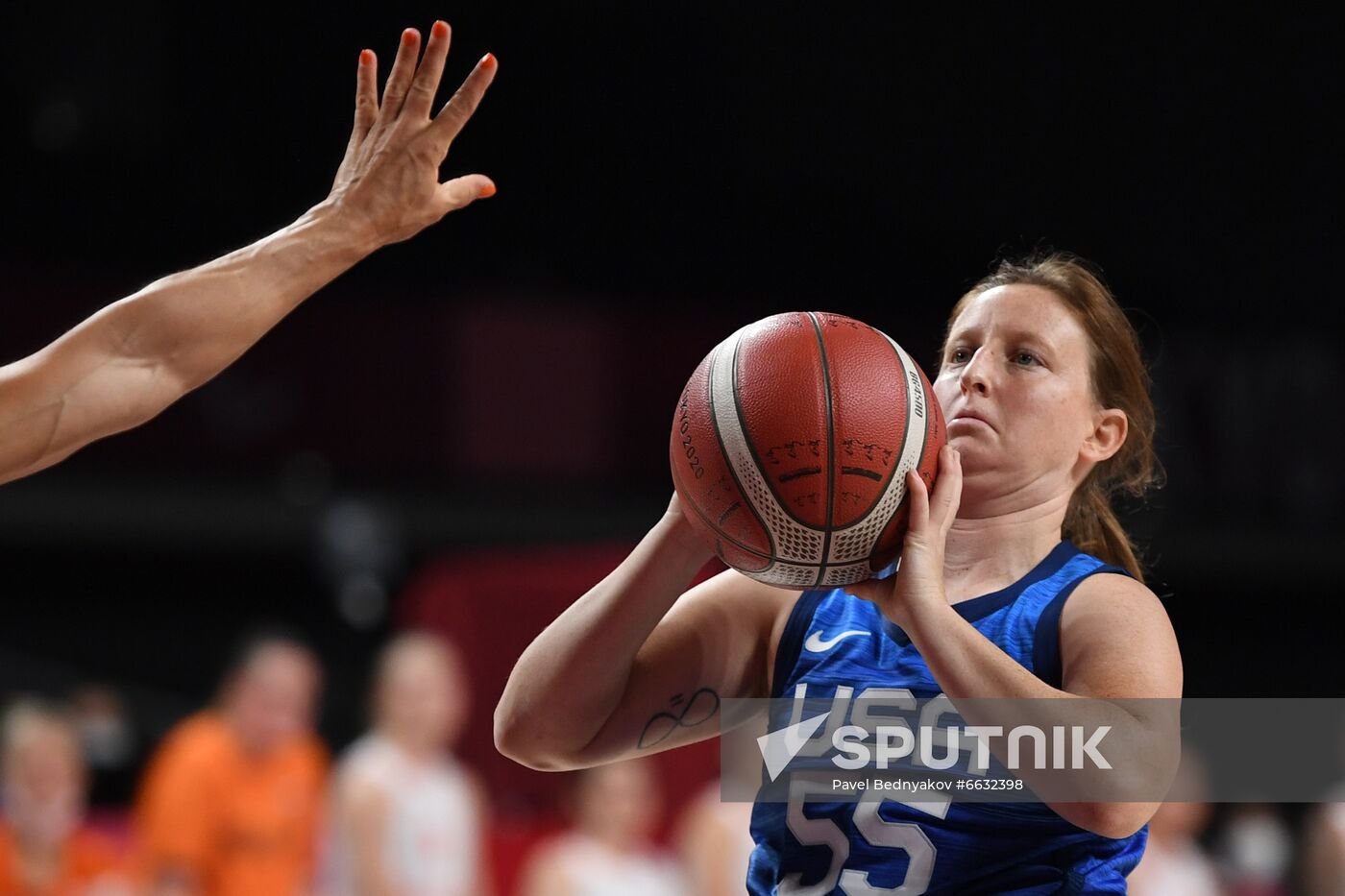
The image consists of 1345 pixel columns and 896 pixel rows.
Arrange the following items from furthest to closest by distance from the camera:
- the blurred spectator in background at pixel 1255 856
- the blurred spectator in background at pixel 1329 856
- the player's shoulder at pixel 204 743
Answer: the blurred spectator in background at pixel 1255 856
the blurred spectator in background at pixel 1329 856
the player's shoulder at pixel 204 743

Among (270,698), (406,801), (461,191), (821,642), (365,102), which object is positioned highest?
(365,102)

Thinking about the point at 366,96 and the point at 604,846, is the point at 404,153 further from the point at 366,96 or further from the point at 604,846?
the point at 604,846

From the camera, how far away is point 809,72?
1189cm

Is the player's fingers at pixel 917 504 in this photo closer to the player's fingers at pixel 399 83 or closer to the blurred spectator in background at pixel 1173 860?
the player's fingers at pixel 399 83

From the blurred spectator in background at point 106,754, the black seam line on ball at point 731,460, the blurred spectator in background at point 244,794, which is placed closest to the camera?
the black seam line on ball at point 731,460

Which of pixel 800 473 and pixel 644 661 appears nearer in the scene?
pixel 800 473

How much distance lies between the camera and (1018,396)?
7.54 ft

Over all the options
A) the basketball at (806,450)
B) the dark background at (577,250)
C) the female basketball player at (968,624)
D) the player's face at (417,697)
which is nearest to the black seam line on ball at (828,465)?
the basketball at (806,450)

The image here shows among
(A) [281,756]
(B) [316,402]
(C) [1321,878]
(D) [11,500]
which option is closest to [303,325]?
(B) [316,402]

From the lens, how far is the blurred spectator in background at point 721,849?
5.51 m

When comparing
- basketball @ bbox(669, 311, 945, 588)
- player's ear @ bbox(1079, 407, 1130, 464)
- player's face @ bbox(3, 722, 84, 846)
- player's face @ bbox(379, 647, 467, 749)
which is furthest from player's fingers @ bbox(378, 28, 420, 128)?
player's face @ bbox(3, 722, 84, 846)

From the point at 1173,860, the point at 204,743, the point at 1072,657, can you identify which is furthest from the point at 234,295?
the point at 1173,860

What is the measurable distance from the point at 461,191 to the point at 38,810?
401 cm

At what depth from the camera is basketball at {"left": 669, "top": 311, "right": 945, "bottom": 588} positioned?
6.72 ft
